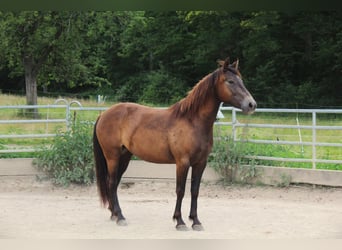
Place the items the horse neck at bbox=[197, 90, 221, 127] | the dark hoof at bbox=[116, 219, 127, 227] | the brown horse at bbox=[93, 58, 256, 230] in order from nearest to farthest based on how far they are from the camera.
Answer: the brown horse at bbox=[93, 58, 256, 230] < the horse neck at bbox=[197, 90, 221, 127] < the dark hoof at bbox=[116, 219, 127, 227]

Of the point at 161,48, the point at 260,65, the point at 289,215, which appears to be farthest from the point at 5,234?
the point at 161,48

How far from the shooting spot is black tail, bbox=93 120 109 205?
4.72 metres

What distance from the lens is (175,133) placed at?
4.25 m

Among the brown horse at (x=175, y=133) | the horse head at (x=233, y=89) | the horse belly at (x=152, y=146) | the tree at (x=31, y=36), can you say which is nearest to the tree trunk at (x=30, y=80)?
the tree at (x=31, y=36)

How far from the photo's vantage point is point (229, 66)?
13.3ft

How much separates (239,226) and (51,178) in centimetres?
305

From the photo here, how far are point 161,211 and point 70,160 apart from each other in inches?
73.7

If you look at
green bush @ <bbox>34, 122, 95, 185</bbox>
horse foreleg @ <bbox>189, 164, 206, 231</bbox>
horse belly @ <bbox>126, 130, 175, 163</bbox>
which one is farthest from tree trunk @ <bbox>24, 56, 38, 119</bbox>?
horse foreleg @ <bbox>189, 164, 206, 231</bbox>

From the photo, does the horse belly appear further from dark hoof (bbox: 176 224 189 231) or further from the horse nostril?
the horse nostril

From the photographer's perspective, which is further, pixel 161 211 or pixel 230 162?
pixel 230 162

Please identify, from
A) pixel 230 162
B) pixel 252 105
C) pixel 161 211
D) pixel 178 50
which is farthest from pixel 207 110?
pixel 178 50

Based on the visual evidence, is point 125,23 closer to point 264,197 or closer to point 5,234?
point 264,197

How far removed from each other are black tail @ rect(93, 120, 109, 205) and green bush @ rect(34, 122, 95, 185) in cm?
174

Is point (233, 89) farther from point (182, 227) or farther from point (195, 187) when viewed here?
point (182, 227)
